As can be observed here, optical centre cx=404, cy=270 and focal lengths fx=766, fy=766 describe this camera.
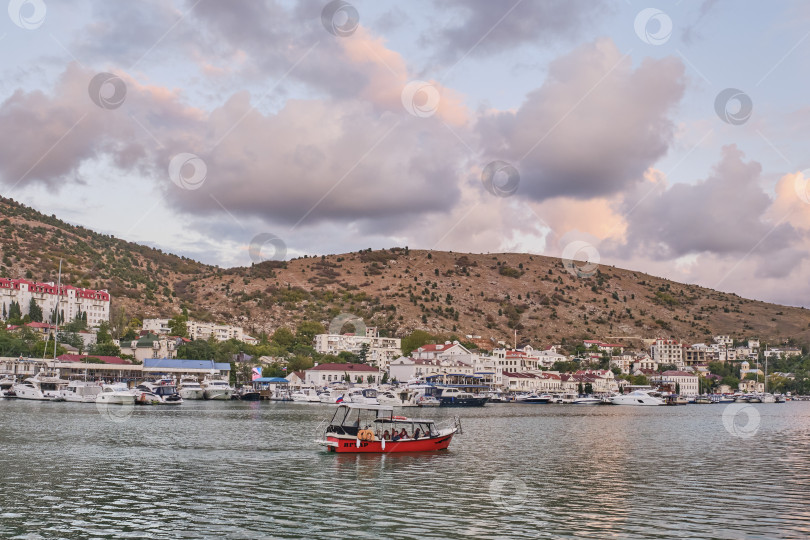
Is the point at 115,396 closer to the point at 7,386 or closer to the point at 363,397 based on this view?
the point at 363,397

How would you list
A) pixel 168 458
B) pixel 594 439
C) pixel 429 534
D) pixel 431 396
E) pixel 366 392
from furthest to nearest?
pixel 431 396 < pixel 366 392 < pixel 594 439 < pixel 168 458 < pixel 429 534

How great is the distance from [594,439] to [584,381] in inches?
5374

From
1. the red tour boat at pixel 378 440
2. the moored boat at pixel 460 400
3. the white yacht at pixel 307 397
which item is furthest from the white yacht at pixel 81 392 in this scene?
the red tour boat at pixel 378 440

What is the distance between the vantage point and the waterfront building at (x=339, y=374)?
162 meters

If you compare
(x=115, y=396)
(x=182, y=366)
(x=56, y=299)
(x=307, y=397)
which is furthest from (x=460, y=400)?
A: (x=56, y=299)

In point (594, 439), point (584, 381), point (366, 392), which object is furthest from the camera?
point (584, 381)

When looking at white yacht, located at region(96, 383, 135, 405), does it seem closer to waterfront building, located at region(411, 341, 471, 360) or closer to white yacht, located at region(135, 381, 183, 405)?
white yacht, located at region(135, 381, 183, 405)

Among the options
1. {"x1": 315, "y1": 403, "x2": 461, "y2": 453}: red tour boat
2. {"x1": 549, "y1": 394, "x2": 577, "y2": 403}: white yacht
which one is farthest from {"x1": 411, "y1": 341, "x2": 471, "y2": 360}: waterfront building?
{"x1": 315, "y1": 403, "x2": 461, "y2": 453}: red tour boat

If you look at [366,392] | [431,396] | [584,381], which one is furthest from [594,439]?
[584,381]

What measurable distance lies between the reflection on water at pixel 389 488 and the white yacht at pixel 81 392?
149ft

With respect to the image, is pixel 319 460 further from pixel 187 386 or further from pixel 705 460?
pixel 187 386

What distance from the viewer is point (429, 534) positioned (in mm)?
24391

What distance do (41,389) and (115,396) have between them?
20.3 meters

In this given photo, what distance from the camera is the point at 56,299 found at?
184750 mm
